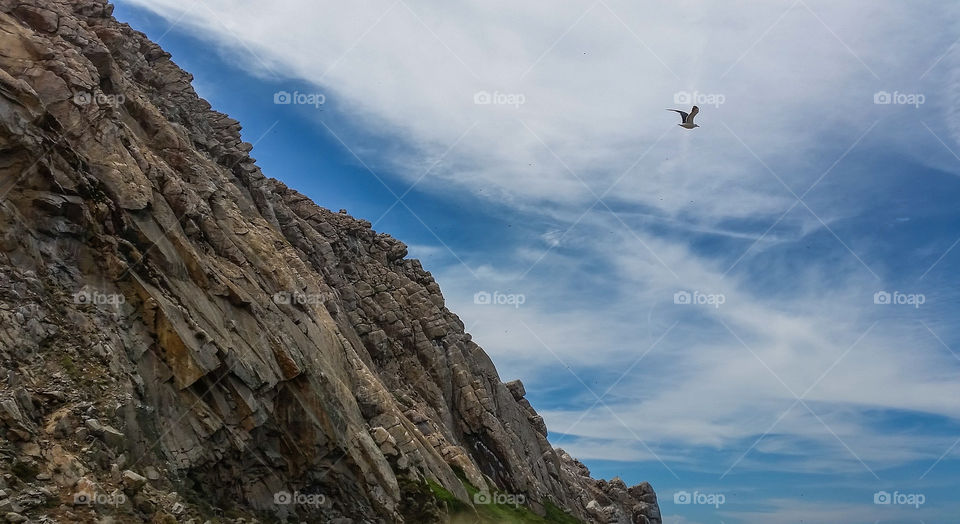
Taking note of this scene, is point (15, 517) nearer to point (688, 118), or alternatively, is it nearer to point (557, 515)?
point (688, 118)

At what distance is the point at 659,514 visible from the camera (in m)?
135

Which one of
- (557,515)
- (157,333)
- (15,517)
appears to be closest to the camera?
(15,517)

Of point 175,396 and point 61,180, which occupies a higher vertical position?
point 61,180

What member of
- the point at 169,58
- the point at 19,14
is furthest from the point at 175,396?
the point at 169,58

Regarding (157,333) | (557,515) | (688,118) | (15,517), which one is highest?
(688,118)

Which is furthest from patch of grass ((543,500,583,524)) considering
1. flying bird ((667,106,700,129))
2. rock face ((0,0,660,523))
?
flying bird ((667,106,700,129))

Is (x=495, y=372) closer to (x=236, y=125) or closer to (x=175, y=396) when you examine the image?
(x=236, y=125)

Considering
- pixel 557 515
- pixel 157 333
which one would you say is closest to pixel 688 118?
pixel 157 333

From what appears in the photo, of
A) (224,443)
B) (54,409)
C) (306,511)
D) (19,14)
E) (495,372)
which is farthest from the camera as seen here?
(495,372)

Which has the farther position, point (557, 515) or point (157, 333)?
point (557, 515)

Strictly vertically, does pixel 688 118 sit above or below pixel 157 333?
above

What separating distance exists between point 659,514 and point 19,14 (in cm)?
12697

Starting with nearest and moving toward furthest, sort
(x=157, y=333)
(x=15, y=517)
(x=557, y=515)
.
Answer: (x=15, y=517)
(x=157, y=333)
(x=557, y=515)

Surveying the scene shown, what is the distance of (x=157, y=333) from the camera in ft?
123
